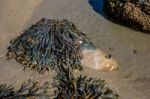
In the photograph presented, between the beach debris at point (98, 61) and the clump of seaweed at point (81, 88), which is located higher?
the beach debris at point (98, 61)

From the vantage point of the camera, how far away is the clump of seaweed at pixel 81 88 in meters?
4.65

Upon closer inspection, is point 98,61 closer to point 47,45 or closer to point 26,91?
point 47,45

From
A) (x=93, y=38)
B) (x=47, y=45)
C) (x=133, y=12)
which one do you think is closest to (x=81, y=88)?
(x=47, y=45)

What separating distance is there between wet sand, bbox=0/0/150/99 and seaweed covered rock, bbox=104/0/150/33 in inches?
4.7

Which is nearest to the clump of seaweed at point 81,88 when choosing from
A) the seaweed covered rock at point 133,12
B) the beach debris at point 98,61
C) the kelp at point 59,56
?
the kelp at point 59,56

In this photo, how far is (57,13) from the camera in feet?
21.3

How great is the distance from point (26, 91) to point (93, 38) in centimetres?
157

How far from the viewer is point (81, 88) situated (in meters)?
4.70

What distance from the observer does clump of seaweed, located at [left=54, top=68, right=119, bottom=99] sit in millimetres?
4652

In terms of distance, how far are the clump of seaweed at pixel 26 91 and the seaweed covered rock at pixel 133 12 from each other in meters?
1.93

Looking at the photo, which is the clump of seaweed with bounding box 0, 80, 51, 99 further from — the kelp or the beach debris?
the beach debris

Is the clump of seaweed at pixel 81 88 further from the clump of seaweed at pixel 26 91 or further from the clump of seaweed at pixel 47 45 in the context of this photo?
the clump of seaweed at pixel 47 45

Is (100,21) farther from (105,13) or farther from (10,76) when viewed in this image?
(10,76)

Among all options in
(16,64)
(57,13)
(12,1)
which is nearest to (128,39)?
(57,13)
